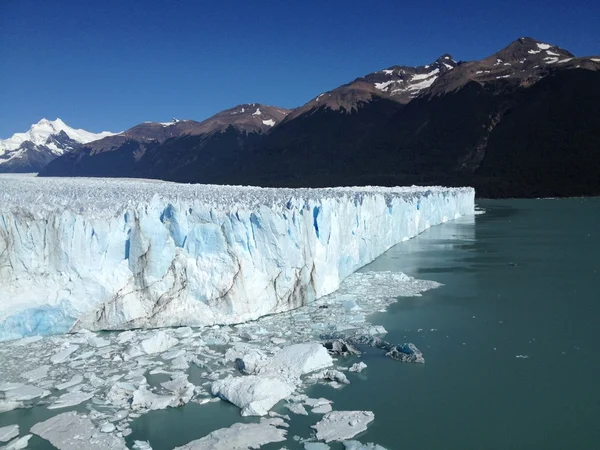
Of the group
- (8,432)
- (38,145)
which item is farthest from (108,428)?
(38,145)

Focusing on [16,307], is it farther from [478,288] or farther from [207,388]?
[478,288]

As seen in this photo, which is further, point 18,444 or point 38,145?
point 38,145

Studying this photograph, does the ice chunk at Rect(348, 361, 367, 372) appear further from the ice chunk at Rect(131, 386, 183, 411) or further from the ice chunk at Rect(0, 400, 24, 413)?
the ice chunk at Rect(0, 400, 24, 413)

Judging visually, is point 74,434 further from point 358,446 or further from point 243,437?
point 358,446

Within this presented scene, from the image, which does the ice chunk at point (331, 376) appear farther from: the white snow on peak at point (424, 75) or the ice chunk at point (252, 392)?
the white snow on peak at point (424, 75)

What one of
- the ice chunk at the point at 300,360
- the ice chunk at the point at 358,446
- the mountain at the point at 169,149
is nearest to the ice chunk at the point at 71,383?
the ice chunk at the point at 300,360
